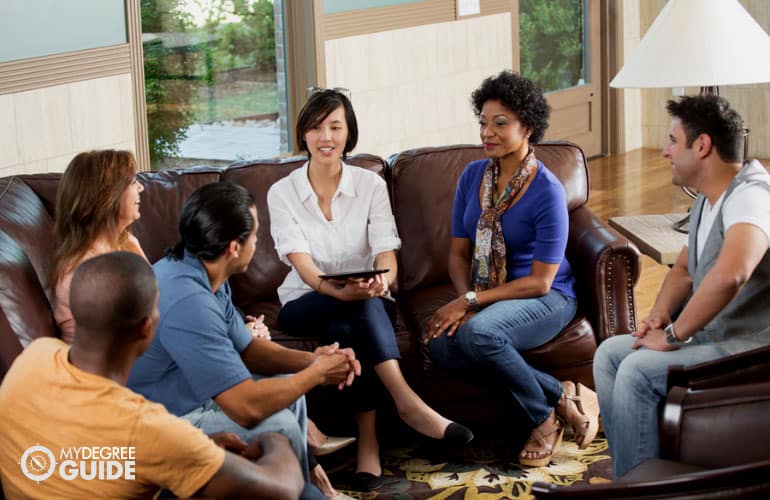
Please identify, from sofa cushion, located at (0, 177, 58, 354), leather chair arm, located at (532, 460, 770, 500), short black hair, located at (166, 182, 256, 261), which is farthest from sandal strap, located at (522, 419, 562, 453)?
leather chair arm, located at (532, 460, 770, 500)

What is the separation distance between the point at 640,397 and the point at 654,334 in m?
0.21

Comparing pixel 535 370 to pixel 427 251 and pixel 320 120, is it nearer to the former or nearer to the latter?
pixel 427 251

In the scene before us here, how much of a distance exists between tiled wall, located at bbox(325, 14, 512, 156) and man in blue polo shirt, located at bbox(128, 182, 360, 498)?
373 cm

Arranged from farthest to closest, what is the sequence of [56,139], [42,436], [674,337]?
[56,139]
[674,337]
[42,436]

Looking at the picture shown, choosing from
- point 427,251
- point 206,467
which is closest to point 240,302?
point 427,251

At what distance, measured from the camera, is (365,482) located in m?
3.30

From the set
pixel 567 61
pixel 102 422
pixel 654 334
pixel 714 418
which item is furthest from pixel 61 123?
pixel 567 61

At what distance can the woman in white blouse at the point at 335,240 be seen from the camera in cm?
340

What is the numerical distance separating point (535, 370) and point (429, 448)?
44 cm

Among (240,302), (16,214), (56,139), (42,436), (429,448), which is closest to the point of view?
(42,436)

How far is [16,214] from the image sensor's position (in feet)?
11.0

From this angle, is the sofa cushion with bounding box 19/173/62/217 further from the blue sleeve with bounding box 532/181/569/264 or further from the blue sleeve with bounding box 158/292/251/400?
the blue sleeve with bounding box 532/181/569/264

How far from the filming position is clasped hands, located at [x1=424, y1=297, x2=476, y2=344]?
345 centimetres

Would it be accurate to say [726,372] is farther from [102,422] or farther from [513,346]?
[102,422]
